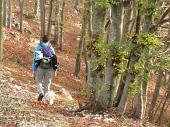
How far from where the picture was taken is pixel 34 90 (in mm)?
Result: 20703

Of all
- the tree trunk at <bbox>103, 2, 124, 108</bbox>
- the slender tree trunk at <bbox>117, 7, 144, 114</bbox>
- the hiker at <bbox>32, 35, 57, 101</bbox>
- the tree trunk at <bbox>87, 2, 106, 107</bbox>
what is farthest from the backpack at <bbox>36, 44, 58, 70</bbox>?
the slender tree trunk at <bbox>117, 7, 144, 114</bbox>

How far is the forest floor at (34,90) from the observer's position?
11930mm

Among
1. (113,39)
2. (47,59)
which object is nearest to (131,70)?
(113,39)

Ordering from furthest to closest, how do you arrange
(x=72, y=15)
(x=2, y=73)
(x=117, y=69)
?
(x=72, y=15), (x=2, y=73), (x=117, y=69)

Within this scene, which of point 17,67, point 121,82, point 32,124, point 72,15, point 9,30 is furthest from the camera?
point 72,15

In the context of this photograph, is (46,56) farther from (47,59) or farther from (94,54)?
(94,54)

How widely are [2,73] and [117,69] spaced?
35.3 ft

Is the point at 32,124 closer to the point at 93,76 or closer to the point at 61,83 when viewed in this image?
the point at 93,76

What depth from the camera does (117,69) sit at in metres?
12.8

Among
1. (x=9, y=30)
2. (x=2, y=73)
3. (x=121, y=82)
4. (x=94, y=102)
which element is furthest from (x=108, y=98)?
(x=9, y=30)

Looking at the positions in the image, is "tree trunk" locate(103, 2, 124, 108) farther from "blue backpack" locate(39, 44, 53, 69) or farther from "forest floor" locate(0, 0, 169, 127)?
"blue backpack" locate(39, 44, 53, 69)

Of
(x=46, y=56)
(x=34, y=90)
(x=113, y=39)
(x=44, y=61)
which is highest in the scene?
(x=113, y=39)

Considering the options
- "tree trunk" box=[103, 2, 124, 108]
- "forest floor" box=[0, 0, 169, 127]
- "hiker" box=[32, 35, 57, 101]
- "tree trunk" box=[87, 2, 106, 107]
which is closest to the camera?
"forest floor" box=[0, 0, 169, 127]

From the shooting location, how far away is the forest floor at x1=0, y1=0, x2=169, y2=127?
11.9 metres
